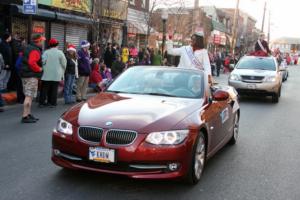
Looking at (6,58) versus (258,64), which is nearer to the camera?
(6,58)

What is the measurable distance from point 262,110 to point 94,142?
363 inches

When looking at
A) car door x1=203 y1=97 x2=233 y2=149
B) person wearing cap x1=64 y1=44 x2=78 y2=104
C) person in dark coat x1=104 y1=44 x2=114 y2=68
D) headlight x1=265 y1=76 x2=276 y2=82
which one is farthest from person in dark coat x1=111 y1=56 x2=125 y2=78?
car door x1=203 y1=97 x2=233 y2=149

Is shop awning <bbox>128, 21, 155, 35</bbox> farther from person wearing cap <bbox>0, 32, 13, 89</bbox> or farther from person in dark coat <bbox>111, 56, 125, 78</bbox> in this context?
person wearing cap <bbox>0, 32, 13, 89</bbox>

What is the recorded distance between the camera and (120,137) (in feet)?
16.3

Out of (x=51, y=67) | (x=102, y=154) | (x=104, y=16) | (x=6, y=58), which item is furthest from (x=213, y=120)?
(x=104, y=16)

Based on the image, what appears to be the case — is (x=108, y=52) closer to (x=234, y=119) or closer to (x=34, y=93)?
(x=34, y=93)

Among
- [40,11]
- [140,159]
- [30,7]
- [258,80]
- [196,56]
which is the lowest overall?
[140,159]

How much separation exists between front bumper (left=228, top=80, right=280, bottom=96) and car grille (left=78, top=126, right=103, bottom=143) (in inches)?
445

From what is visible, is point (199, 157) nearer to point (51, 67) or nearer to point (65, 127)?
point (65, 127)

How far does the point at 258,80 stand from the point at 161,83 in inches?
384

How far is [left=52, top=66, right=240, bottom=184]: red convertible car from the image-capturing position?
4.94 m

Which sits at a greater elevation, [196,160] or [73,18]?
[73,18]

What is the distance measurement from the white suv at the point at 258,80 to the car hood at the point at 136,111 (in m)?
9.84

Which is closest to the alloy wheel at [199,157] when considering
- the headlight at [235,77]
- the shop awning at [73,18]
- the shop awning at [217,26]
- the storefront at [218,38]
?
the headlight at [235,77]
